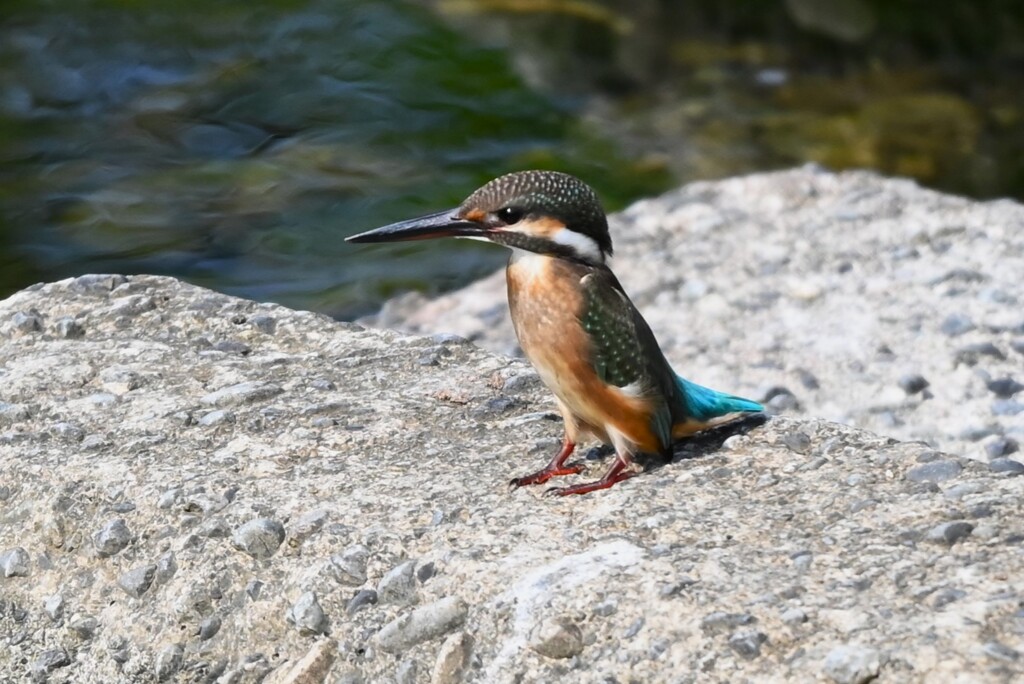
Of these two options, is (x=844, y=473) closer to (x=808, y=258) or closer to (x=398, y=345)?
(x=398, y=345)

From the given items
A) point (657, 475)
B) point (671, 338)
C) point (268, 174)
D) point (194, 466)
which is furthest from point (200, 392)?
point (268, 174)

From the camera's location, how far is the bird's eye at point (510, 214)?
10.4 ft

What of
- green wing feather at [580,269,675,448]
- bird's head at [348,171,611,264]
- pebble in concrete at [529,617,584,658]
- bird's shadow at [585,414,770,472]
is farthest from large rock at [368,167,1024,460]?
pebble in concrete at [529,617,584,658]

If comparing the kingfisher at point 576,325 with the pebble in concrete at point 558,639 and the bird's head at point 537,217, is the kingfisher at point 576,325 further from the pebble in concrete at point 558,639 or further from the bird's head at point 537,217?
the pebble in concrete at point 558,639

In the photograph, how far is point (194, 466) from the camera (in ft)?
10.9

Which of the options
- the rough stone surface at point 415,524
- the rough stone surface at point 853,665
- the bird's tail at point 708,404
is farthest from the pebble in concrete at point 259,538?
the rough stone surface at point 853,665

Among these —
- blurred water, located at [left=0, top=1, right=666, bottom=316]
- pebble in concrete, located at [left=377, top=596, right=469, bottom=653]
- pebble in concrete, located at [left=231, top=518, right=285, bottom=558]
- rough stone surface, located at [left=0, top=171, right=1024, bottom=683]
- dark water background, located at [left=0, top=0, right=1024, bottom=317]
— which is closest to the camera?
rough stone surface, located at [left=0, top=171, right=1024, bottom=683]

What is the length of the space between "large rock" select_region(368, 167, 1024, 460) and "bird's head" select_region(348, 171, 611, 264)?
8.25 feet

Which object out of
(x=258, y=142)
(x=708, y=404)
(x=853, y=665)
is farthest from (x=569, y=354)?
(x=258, y=142)

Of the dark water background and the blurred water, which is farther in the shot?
the dark water background

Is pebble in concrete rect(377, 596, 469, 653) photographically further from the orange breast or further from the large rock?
the large rock

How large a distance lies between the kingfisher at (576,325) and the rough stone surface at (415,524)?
0.10m

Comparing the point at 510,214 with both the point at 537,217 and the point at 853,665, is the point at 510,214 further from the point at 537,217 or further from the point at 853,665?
the point at 853,665

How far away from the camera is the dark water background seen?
318 inches
